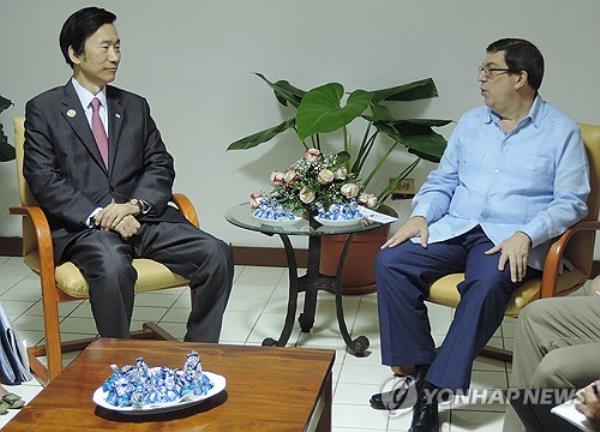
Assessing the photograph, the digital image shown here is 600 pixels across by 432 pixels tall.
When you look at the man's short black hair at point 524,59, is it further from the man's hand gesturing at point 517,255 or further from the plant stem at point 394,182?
the plant stem at point 394,182

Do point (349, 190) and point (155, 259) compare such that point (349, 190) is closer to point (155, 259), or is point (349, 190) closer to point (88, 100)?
point (155, 259)

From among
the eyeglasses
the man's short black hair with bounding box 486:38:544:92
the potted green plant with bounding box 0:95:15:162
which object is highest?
the man's short black hair with bounding box 486:38:544:92

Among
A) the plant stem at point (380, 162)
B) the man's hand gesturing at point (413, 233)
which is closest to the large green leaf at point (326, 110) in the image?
the plant stem at point (380, 162)

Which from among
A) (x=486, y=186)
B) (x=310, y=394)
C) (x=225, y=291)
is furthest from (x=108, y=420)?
(x=486, y=186)

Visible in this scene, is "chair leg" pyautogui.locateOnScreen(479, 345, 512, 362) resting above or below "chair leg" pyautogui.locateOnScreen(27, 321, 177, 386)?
above

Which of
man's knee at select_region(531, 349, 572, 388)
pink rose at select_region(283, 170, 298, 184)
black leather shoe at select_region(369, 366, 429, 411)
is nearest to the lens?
man's knee at select_region(531, 349, 572, 388)

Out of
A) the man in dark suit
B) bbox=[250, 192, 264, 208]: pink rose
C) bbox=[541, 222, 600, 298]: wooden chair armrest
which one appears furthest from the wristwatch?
bbox=[541, 222, 600, 298]: wooden chair armrest

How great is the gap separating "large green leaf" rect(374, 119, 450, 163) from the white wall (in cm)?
40

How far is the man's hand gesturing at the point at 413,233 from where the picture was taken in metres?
3.40

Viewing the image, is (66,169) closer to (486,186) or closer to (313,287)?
(313,287)

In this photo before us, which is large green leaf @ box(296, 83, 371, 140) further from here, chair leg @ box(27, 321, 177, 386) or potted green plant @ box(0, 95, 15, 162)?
potted green plant @ box(0, 95, 15, 162)

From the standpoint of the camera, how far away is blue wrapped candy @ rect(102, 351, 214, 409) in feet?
7.60

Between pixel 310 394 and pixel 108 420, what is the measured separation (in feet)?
1.64

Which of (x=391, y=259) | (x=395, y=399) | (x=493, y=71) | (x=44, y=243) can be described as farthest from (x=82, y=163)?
(x=493, y=71)
